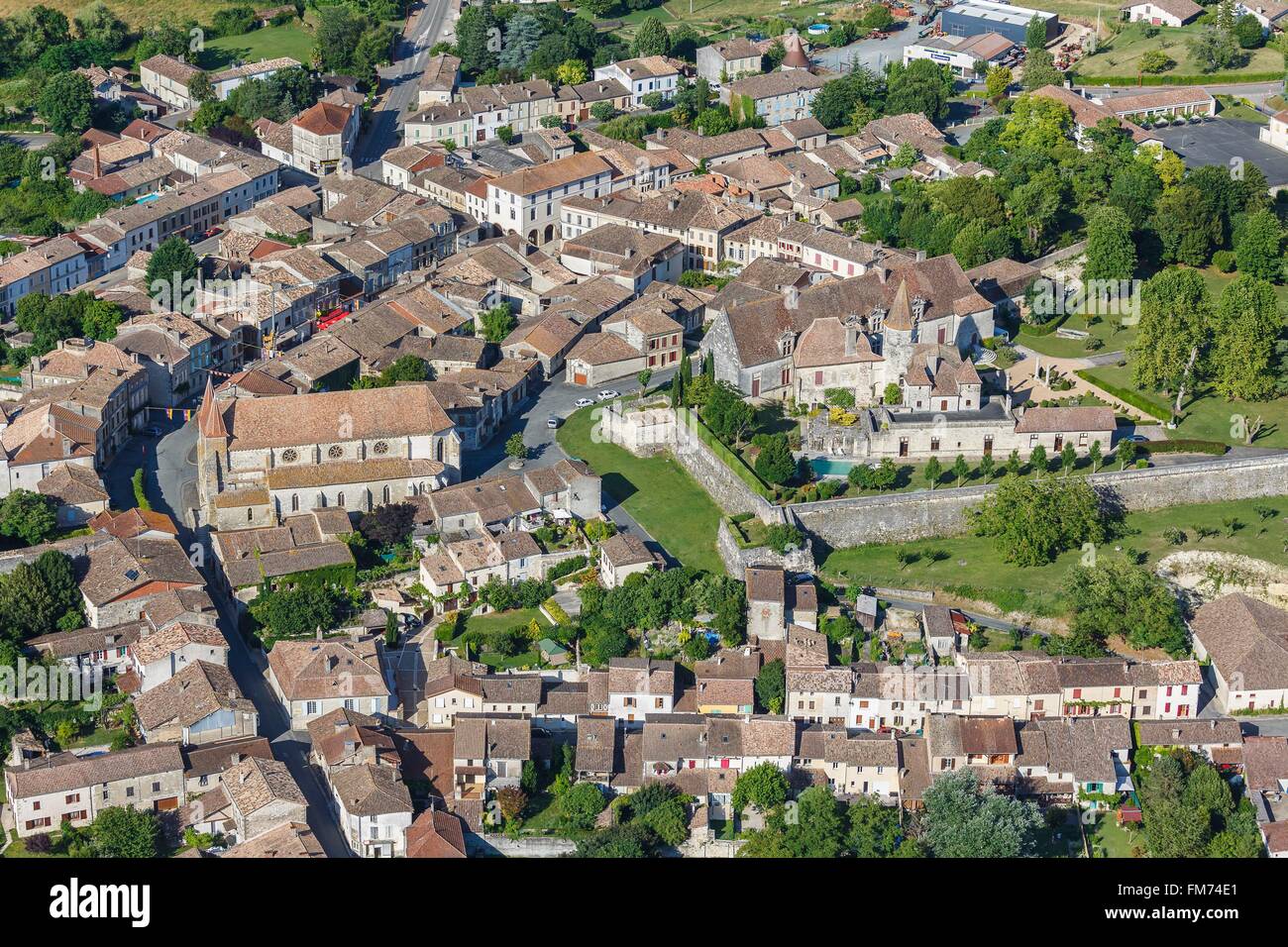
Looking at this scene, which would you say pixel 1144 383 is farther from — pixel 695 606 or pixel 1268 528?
pixel 695 606

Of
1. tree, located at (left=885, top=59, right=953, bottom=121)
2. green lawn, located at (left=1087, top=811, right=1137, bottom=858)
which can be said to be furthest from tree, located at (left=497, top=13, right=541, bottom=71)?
green lawn, located at (left=1087, top=811, right=1137, bottom=858)

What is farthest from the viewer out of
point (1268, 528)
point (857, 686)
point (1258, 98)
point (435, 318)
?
point (1258, 98)

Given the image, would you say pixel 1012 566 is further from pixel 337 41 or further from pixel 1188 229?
pixel 337 41

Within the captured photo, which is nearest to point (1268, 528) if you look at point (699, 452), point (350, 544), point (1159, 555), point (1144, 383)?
point (1159, 555)

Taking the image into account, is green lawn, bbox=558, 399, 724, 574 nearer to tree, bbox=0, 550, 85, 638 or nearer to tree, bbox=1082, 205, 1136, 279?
tree, bbox=0, 550, 85, 638

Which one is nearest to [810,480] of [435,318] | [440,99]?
[435,318]

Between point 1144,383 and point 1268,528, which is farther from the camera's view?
point 1144,383

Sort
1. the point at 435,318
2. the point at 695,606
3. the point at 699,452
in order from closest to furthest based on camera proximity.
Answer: the point at 695,606 → the point at 699,452 → the point at 435,318
